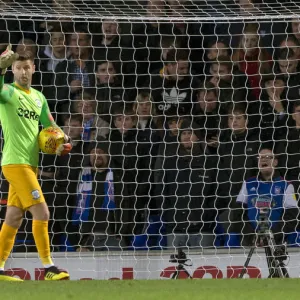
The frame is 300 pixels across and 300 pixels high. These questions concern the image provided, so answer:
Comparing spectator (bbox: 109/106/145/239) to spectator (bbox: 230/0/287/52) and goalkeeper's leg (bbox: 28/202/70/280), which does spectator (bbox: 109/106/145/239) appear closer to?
spectator (bbox: 230/0/287/52)

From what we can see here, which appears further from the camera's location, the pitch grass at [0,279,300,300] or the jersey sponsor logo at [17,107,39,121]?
the jersey sponsor logo at [17,107,39,121]

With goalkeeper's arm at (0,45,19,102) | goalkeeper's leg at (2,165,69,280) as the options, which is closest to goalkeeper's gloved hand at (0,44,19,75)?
goalkeeper's arm at (0,45,19,102)

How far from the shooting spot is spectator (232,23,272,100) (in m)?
11.3

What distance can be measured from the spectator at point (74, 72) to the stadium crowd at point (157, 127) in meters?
0.01

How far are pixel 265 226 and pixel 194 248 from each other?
95 centimetres

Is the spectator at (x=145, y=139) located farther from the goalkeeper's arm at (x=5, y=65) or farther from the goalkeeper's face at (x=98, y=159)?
the goalkeeper's arm at (x=5, y=65)

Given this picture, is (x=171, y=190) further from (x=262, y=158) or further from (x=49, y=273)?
(x=49, y=273)

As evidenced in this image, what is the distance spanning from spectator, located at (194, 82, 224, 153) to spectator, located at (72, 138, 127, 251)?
1082 millimetres

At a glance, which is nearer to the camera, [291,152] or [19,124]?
[19,124]

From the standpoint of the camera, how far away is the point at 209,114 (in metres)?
11.1

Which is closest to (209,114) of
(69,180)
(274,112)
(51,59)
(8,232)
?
(274,112)

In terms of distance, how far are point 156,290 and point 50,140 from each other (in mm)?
1741

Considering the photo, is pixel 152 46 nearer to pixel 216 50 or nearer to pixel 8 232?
pixel 216 50

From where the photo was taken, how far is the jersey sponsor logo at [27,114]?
8.55 meters
